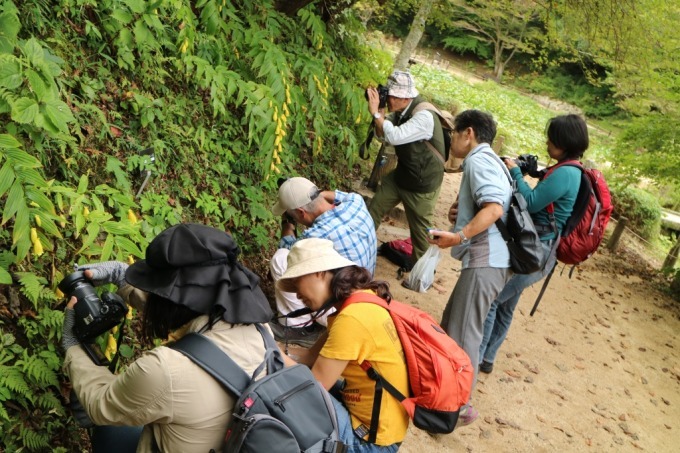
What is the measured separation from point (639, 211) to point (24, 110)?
1400 centimetres

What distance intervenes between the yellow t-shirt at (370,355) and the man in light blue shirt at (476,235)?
1.31 m

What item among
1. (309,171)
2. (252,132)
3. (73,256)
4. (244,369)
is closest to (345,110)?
(309,171)

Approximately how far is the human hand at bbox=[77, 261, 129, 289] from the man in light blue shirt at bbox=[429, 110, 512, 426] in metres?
2.00

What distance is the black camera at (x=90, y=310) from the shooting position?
6.56 feet

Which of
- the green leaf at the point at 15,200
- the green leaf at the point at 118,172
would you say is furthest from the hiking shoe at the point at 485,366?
the green leaf at the point at 15,200

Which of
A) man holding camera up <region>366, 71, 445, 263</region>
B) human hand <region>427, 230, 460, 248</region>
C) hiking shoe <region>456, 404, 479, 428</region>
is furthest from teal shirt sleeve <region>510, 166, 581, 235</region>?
hiking shoe <region>456, 404, 479, 428</region>

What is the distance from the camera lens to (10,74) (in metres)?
2.32

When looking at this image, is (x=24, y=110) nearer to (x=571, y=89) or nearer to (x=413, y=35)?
(x=413, y=35)

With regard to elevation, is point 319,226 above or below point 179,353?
below

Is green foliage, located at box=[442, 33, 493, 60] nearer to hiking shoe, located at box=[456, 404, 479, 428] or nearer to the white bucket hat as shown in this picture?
the white bucket hat

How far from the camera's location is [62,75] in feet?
10.8

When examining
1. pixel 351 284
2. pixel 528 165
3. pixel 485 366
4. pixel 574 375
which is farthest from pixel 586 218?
pixel 574 375

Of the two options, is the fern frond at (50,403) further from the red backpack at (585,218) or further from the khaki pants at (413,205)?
the khaki pants at (413,205)

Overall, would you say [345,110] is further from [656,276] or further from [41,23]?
[656,276]
